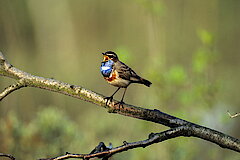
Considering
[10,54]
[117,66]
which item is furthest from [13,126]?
[10,54]

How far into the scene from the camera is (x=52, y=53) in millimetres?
10773

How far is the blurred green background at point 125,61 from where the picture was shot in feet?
14.0

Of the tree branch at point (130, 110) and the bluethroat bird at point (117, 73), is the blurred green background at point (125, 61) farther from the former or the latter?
the tree branch at point (130, 110)

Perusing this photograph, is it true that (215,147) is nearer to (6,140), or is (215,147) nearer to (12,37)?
(6,140)

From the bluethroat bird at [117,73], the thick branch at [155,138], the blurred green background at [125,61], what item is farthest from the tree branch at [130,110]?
the blurred green background at [125,61]

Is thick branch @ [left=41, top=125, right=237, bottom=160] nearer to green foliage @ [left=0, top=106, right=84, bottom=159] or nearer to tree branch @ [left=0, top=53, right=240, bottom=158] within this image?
tree branch @ [left=0, top=53, right=240, bottom=158]

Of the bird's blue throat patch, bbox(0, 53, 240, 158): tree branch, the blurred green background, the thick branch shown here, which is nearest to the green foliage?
the blurred green background

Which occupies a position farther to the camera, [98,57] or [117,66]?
[98,57]

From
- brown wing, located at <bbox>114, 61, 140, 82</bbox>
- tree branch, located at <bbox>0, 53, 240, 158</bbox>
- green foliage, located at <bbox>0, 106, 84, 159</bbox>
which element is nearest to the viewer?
tree branch, located at <bbox>0, 53, 240, 158</bbox>

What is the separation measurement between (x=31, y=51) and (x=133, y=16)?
290 centimetres

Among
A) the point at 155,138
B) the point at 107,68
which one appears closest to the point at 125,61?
the point at 107,68

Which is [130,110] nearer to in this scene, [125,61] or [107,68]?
[107,68]

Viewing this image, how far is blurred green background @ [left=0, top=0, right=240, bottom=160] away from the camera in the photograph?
428 centimetres

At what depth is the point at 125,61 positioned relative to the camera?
156 inches
